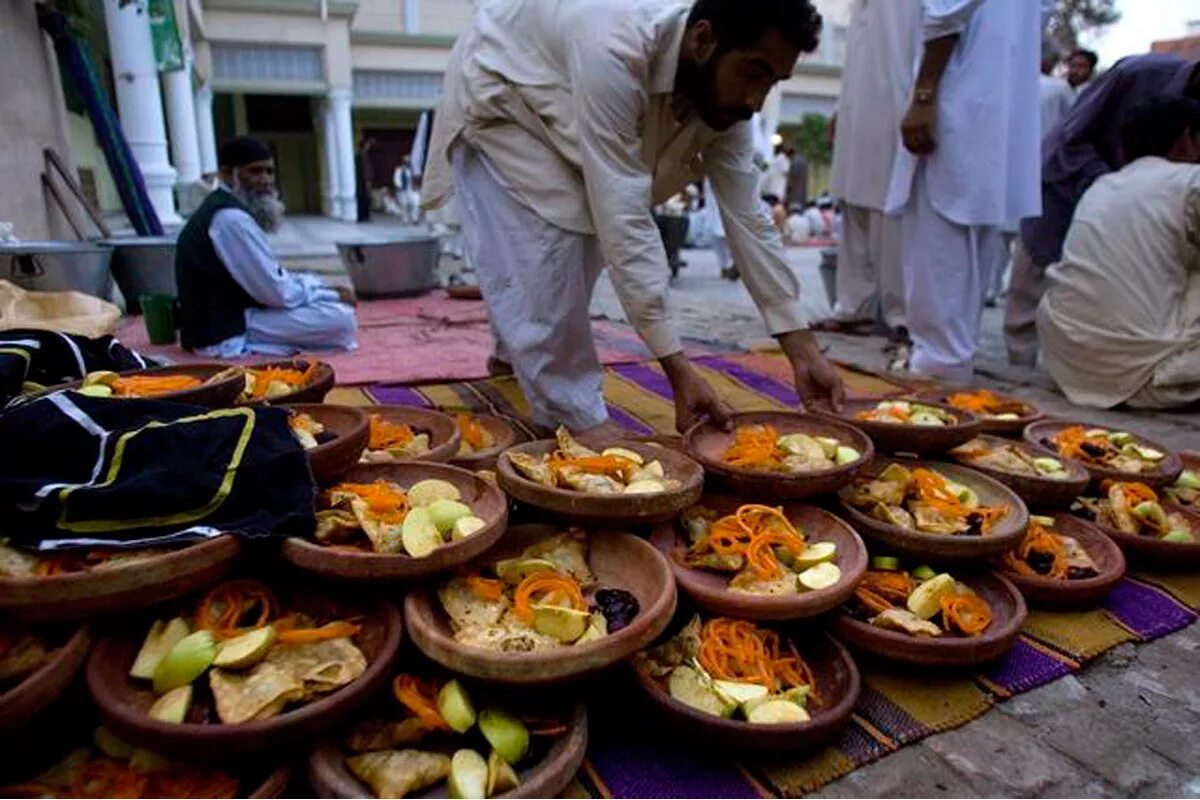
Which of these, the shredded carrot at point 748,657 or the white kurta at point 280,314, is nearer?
the shredded carrot at point 748,657

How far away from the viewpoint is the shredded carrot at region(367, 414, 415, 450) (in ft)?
6.89

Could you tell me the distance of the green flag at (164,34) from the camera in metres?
7.26

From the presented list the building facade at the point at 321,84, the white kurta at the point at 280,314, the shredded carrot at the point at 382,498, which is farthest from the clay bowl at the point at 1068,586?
the building facade at the point at 321,84

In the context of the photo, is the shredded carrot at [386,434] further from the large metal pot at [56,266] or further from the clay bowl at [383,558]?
the large metal pot at [56,266]

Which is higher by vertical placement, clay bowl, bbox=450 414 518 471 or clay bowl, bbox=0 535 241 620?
clay bowl, bbox=0 535 241 620

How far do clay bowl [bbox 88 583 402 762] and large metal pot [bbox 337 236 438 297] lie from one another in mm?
5252

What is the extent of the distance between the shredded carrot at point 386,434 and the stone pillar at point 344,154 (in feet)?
55.0

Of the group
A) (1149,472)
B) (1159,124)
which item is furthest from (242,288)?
(1159,124)

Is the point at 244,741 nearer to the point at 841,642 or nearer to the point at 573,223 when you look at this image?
the point at 841,642

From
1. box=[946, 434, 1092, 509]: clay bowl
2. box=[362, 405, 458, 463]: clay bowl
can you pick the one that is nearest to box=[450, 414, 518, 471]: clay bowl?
box=[362, 405, 458, 463]: clay bowl

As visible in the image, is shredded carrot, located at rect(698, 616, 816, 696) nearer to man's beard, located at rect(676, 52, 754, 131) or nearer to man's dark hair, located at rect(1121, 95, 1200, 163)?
man's beard, located at rect(676, 52, 754, 131)

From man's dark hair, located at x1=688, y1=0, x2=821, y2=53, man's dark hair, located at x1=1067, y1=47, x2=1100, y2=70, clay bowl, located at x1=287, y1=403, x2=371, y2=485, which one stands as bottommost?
clay bowl, located at x1=287, y1=403, x2=371, y2=485

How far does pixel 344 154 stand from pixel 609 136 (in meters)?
17.3

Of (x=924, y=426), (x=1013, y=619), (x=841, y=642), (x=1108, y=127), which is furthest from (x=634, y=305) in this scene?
(x=1108, y=127)
